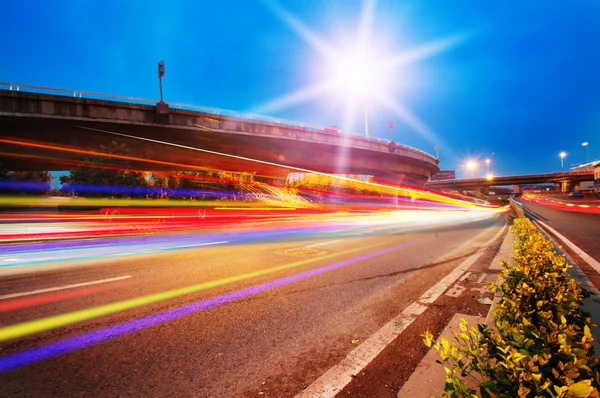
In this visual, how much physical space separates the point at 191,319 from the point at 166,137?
25.2 meters

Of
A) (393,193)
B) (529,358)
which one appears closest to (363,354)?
(529,358)

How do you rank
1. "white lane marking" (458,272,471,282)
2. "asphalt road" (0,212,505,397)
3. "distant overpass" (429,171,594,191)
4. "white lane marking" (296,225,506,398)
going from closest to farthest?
"white lane marking" (296,225,506,398), "asphalt road" (0,212,505,397), "white lane marking" (458,272,471,282), "distant overpass" (429,171,594,191)

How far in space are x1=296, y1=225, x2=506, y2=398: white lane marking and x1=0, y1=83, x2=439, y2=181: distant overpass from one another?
24.4 metres

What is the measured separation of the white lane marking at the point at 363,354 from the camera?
2.49m

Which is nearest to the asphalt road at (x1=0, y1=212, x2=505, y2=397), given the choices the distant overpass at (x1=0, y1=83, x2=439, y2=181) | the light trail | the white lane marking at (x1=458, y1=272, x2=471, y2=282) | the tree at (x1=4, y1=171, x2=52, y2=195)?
the light trail

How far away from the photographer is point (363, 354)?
3.05 m

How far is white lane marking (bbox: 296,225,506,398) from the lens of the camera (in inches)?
97.9

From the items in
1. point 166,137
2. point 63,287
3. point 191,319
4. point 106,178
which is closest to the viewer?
point 191,319

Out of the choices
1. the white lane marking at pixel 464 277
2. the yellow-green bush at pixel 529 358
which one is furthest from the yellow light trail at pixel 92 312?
the yellow-green bush at pixel 529 358

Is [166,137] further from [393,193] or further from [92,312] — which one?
[393,193]

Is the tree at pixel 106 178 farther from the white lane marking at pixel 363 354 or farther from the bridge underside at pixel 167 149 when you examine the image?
the white lane marking at pixel 363 354

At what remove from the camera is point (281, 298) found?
4.82m

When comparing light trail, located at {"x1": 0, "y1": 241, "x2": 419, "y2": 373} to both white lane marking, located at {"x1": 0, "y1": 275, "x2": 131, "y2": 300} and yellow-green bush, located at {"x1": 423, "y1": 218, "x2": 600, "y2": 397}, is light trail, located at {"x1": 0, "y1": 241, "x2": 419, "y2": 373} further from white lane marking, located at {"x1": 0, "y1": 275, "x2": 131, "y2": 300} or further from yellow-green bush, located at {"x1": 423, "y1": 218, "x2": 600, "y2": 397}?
yellow-green bush, located at {"x1": 423, "y1": 218, "x2": 600, "y2": 397}

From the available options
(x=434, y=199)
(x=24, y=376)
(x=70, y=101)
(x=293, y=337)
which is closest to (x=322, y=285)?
(x=293, y=337)
